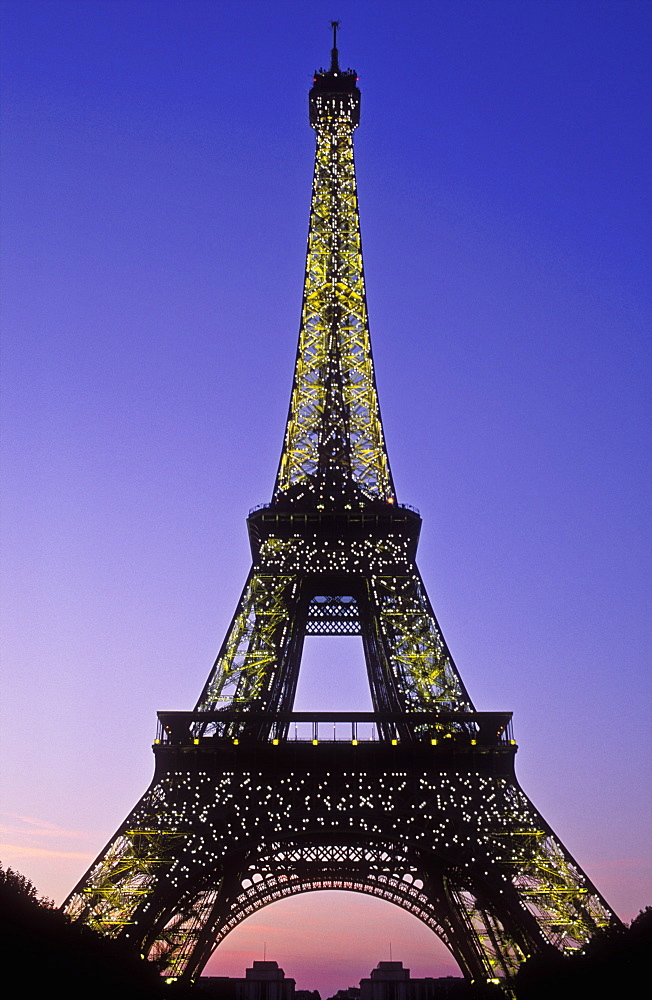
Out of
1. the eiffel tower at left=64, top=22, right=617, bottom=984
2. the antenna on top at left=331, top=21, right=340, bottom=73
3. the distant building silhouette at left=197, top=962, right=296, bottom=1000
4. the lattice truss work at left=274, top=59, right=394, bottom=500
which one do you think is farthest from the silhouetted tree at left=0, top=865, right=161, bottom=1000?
the distant building silhouette at left=197, top=962, right=296, bottom=1000

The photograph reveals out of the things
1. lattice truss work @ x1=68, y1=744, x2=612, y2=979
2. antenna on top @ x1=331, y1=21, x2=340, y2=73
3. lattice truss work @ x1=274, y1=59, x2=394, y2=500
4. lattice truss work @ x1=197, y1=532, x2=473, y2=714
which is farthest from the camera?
antenna on top @ x1=331, y1=21, x2=340, y2=73

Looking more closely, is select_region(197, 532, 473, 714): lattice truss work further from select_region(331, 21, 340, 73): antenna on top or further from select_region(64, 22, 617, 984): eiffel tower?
select_region(331, 21, 340, 73): antenna on top

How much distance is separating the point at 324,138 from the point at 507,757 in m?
34.8

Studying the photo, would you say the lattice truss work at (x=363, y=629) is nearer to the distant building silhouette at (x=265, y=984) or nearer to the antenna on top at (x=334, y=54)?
the antenna on top at (x=334, y=54)

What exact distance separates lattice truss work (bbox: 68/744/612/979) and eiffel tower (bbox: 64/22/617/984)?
67 mm

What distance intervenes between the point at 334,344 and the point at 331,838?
22.6 m

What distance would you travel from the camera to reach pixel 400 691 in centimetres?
3656

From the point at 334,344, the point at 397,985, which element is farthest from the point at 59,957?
the point at 397,985

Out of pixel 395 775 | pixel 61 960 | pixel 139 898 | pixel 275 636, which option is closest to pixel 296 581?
pixel 275 636

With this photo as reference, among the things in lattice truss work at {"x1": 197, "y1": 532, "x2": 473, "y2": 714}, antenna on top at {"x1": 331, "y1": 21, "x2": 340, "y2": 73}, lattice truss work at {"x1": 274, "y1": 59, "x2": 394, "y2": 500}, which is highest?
antenna on top at {"x1": 331, "y1": 21, "x2": 340, "y2": 73}

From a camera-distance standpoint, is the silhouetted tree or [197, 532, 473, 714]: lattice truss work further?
[197, 532, 473, 714]: lattice truss work

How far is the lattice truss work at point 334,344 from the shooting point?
42.5 m

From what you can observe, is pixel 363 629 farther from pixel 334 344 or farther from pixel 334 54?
pixel 334 54

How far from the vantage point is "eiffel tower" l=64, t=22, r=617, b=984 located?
30453mm
